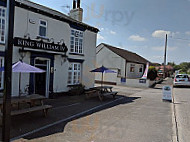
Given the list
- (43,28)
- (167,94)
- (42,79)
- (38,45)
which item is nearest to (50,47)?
(38,45)

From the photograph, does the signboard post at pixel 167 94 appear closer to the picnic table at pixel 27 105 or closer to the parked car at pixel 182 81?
the picnic table at pixel 27 105

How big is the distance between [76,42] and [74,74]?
2508 mm

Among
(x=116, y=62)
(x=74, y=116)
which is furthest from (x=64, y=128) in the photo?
(x=116, y=62)

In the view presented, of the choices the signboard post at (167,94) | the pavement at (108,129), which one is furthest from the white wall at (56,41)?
the signboard post at (167,94)

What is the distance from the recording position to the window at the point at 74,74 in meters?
12.3

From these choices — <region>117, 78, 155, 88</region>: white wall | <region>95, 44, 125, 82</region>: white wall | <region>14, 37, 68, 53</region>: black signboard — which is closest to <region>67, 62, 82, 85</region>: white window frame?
<region>14, 37, 68, 53</region>: black signboard

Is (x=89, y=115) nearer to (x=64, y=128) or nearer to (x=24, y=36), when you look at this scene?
(x=64, y=128)

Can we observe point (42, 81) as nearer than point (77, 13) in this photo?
Yes

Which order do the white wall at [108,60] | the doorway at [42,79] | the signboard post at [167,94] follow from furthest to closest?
the white wall at [108,60], the signboard post at [167,94], the doorway at [42,79]

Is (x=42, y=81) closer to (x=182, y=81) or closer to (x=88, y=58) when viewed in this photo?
(x=88, y=58)

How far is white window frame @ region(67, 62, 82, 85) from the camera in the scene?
12.3 m

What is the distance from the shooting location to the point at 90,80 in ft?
46.5

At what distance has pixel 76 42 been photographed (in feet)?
41.8

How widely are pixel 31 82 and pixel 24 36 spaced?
2.68 m
